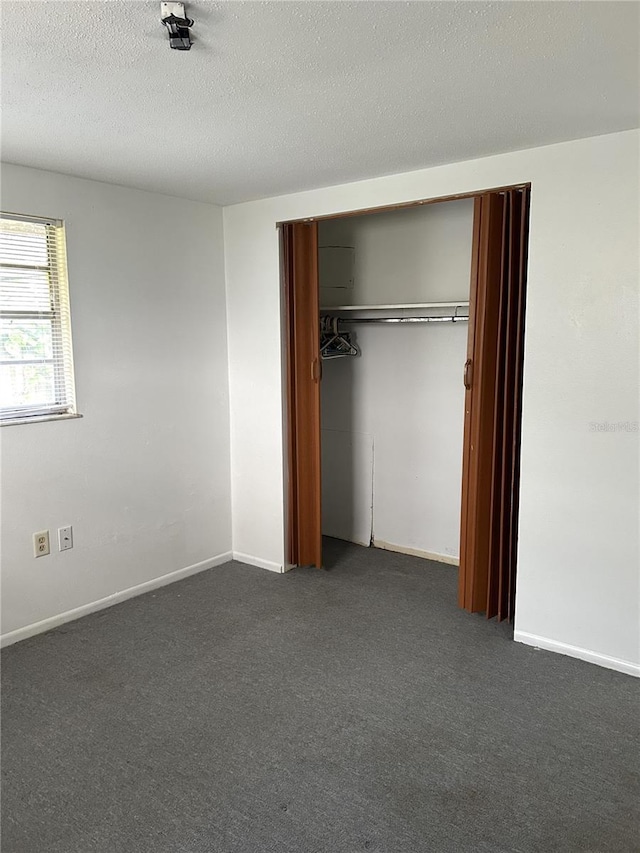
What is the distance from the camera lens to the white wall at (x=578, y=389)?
272cm

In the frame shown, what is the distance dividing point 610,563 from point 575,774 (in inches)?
37.4

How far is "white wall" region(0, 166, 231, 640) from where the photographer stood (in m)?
3.23

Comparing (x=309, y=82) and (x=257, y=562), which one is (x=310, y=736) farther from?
(x=309, y=82)

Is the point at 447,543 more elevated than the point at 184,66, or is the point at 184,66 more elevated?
the point at 184,66

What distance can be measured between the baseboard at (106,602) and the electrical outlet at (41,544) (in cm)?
35

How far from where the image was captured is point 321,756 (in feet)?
7.70

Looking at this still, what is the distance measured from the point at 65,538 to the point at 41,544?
135 mm

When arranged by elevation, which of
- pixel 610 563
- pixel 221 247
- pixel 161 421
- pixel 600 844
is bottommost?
pixel 600 844

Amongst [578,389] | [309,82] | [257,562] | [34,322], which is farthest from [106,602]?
[309,82]

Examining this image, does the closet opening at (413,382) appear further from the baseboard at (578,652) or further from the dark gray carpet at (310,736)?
the dark gray carpet at (310,736)

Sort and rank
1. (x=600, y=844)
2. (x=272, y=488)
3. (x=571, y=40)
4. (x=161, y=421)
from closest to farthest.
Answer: (x=571, y=40)
(x=600, y=844)
(x=161, y=421)
(x=272, y=488)

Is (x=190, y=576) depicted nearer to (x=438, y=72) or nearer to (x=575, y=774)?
(x=575, y=774)

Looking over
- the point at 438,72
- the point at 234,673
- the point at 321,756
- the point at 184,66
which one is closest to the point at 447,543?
the point at 234,673

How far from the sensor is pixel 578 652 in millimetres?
3000
